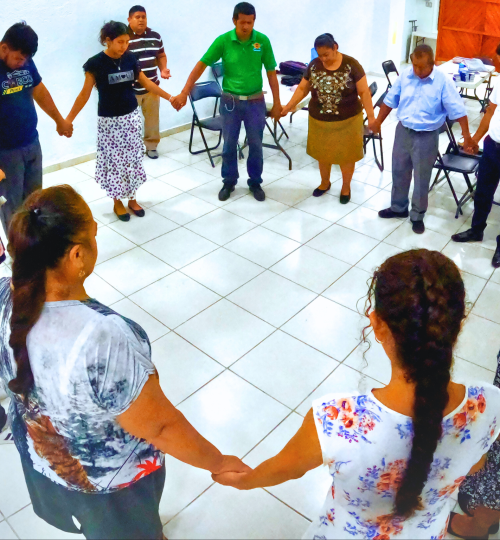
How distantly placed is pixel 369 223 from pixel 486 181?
2.96ft

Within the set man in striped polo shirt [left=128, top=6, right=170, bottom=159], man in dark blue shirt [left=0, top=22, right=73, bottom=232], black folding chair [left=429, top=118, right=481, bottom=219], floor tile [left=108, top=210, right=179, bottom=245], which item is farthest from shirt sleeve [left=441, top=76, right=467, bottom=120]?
man in dark blue shirt [left=0, top=22, right=73, bottom=232]

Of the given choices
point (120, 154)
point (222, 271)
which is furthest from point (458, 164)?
point (120, 154)

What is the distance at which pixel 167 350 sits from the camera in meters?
2.82

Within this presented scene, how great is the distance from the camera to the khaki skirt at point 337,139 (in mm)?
4129

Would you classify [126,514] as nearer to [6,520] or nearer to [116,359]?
[116,359]

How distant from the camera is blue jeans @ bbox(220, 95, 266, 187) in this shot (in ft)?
13.8

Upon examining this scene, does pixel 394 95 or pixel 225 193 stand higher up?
pixel 394 95

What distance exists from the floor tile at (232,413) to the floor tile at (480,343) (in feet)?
3.52

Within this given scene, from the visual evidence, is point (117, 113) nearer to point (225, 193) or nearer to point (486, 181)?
point (225, 193)

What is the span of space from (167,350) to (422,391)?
78.2 inches

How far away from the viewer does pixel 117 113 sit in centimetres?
370

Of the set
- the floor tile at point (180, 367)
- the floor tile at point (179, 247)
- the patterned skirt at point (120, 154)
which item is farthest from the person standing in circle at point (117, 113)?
the floor tile at point (180, 367)

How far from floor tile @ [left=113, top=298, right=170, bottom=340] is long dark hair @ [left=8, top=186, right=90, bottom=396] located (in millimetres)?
1778

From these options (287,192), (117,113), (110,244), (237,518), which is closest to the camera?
(237,518)
